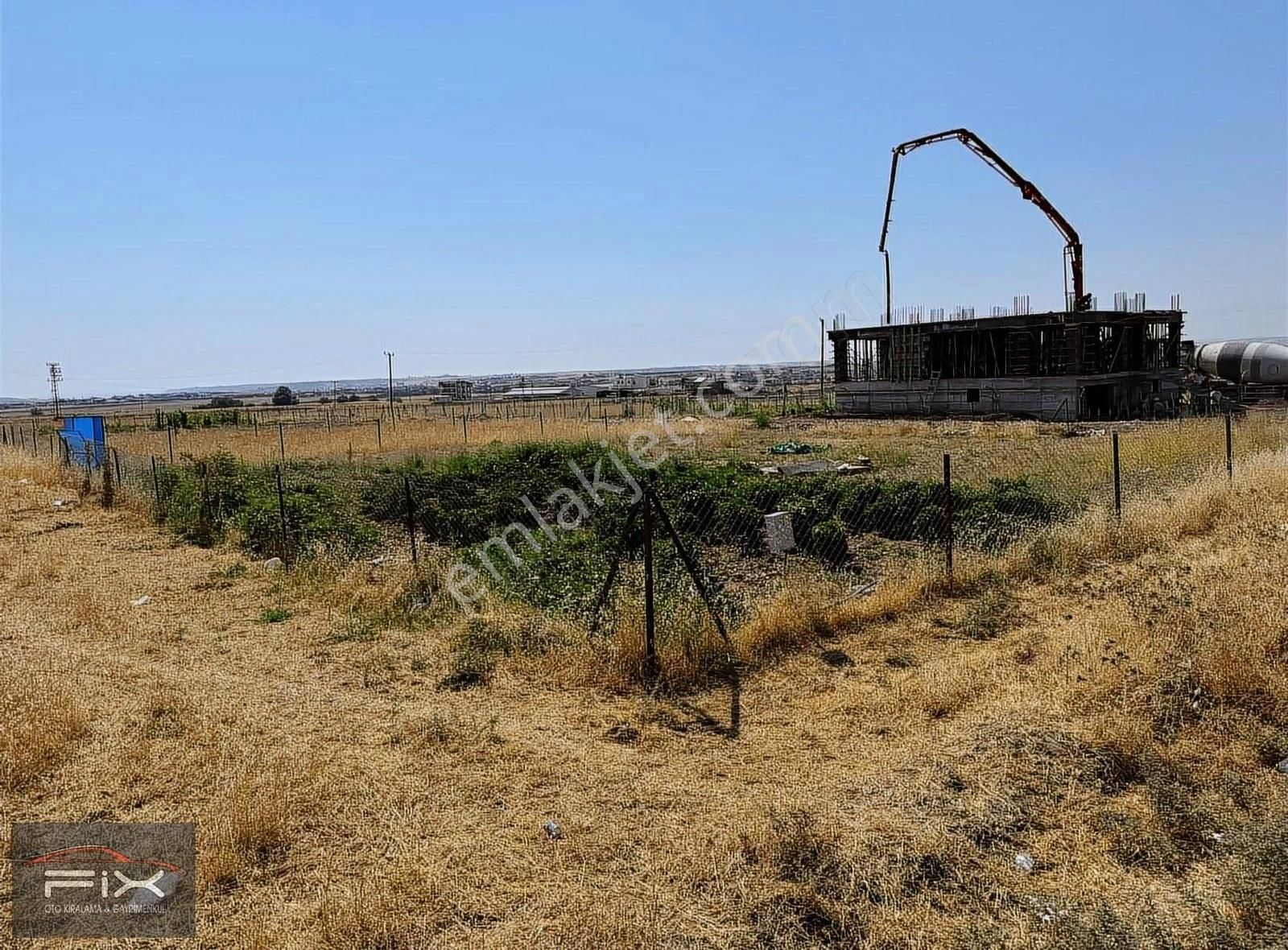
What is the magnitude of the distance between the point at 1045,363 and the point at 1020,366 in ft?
3.60

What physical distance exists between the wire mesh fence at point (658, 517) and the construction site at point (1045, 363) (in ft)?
50.3

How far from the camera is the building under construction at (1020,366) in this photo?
34.4 meters

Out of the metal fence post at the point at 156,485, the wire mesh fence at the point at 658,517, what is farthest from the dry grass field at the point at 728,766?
the metal fence post at the point at 156,485

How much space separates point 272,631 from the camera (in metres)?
8.34

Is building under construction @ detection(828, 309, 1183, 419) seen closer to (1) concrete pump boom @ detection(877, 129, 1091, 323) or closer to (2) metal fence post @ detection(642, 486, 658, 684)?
(1) concrete pump boom @ detection(877, 129, 1091, 323)

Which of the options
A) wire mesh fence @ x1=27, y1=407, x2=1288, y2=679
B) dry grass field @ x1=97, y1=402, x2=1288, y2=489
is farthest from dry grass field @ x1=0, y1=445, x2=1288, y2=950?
dry grass field @ x1=97, y1=402, x2=1288, y2=489

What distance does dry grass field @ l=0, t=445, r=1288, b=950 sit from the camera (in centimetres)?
377

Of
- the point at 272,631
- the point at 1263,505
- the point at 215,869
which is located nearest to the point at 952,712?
the point at 215,869

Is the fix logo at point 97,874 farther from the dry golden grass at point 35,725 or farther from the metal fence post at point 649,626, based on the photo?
the metal fence post at point 649,626

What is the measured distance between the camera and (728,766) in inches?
205

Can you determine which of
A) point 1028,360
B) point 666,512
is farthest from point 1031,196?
point 666,512

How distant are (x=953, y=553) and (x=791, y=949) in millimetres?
6375

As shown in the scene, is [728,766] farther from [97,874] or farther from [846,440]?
[846,440]

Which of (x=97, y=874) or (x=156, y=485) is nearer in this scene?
(x=97, y=874)
